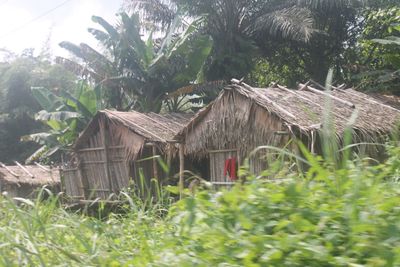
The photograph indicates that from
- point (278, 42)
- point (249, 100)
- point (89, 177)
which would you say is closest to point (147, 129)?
point (89, 177)

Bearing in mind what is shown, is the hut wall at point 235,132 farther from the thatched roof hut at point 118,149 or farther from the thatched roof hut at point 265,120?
the thatched roof hut at point 118,149

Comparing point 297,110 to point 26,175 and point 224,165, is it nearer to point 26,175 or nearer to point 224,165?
point 224,165

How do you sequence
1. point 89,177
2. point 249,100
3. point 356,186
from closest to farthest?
point 356,186
point 249,100
point 89,177

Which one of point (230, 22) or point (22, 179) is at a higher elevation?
point (230, 22)

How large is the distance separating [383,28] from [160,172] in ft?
29.1

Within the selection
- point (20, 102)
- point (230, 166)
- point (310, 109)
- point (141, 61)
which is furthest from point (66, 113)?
point (20, 102)

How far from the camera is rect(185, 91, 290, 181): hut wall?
8523 millimetres

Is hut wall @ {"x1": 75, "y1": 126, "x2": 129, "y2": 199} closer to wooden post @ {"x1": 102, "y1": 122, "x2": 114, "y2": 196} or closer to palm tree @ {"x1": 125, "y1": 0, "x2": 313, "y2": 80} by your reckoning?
wooden post @ {"x1": 102, "y1": 122, "x2": 114, "y2": 196}

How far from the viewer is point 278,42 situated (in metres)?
17.7

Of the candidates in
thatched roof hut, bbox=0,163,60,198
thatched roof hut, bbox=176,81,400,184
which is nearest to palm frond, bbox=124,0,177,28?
thatched roof hut, bbox=0,163,60,198

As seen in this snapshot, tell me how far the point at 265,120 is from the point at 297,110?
516mm

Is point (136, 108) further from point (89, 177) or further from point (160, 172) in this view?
point (160, 172)

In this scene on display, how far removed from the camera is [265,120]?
28.3ft

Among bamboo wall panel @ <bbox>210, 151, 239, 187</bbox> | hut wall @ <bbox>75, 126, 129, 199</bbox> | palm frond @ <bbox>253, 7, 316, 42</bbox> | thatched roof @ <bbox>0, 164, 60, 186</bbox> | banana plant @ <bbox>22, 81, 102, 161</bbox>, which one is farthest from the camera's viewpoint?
thatched roof @ <bbox>0, 164, 60, 186</bbox>
